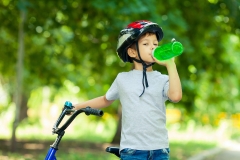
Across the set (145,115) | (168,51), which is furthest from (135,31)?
(145,115)

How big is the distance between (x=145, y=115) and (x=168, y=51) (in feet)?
1.58

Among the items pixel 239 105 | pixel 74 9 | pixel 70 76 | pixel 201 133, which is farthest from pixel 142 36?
pixel 239 105

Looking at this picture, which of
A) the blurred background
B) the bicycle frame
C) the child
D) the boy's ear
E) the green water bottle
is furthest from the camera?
the blurred background

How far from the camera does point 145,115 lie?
3.90 meters

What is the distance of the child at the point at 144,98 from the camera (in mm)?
3881

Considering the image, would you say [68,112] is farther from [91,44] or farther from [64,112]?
[91,44]

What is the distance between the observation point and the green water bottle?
362cm

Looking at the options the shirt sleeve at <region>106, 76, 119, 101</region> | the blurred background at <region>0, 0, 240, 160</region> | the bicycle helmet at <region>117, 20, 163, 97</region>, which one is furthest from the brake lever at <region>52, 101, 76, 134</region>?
the blurred background at <region>0, 0, 240, 160</region>

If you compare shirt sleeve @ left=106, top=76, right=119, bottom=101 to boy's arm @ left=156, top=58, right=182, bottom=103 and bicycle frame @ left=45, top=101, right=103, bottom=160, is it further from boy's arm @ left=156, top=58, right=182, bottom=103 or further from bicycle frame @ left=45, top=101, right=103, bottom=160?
boy's arm @ left=156, top=58, right=182, bottom=103

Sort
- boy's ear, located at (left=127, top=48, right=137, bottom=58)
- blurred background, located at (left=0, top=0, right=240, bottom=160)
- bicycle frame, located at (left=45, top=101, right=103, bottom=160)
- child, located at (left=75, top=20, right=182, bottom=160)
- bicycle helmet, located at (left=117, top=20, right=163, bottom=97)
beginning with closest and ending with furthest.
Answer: bicycle frame, located at (left=45, top=101, right=103, bottom=160) → child, located at (left=75, top=20, right=182, bottom=160) → bicycle helmet, located at (left=117, top=20, right=163, bottom=97) → boy's ear, located at (left=127, top=48, right=137, bottom=58) → blurred background, located at (left=0, top=0, right=240, bottom=160)

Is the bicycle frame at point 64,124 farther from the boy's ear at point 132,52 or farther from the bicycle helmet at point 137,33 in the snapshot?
the boy's ear at point 132,52

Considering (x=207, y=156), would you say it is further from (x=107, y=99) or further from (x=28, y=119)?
(x=28, y=119)

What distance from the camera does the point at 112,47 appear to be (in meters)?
13.6

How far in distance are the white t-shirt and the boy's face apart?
0.41 ft
